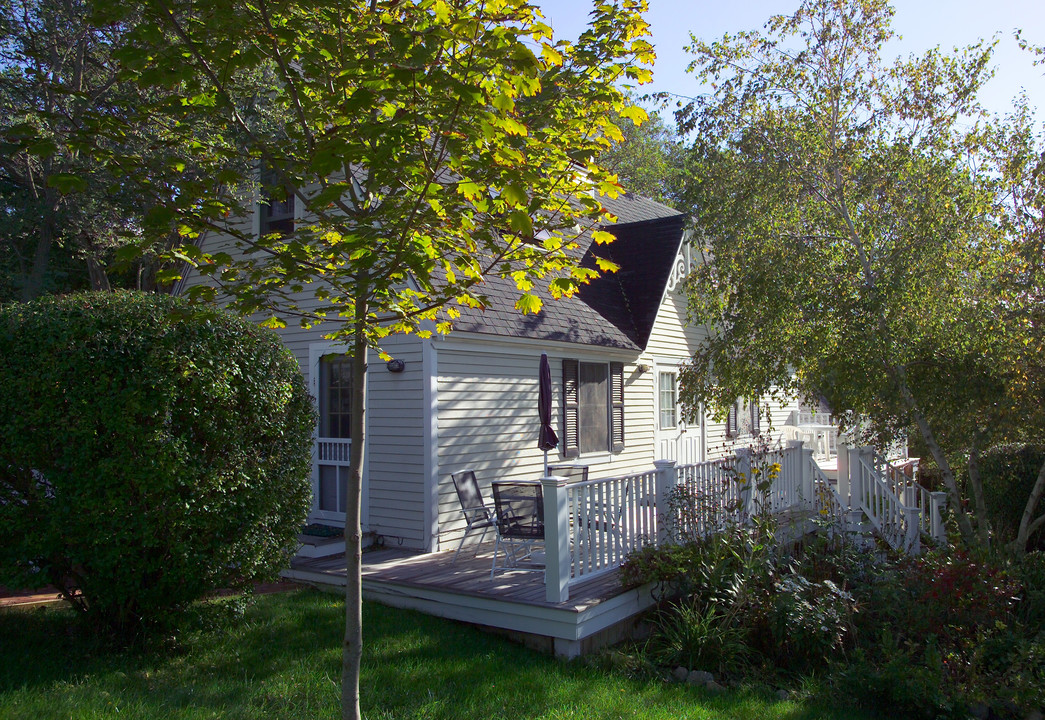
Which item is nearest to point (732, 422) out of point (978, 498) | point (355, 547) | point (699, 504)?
point (978, 498)

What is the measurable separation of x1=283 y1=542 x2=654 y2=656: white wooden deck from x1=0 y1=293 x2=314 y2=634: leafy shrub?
2.12m

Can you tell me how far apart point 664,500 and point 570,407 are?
136 inches

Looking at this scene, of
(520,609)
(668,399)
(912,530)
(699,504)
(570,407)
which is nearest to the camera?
(520,609)

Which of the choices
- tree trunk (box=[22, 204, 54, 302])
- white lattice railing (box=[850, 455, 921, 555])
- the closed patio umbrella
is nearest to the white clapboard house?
white lattice railing (box=[850, 455, 921, 555])

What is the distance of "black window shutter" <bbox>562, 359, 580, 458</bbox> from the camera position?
35.8 feet

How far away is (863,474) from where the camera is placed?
35.7 feet

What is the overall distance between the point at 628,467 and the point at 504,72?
10027 millimetres

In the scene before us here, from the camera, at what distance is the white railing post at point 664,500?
25.5 ft

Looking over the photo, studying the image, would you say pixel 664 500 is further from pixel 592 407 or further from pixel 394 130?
pixel 394 130

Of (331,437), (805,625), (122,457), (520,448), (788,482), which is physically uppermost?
(122,457)

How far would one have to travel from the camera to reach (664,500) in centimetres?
784

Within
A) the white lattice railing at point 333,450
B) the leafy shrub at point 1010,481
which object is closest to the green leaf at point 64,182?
the white lattice railing at point 333,450

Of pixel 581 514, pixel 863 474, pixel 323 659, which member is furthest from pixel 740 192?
pixel 323 659

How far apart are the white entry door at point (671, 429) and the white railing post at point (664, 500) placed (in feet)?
18.8
